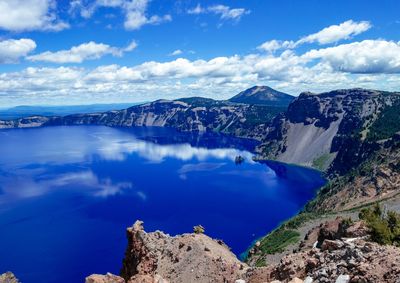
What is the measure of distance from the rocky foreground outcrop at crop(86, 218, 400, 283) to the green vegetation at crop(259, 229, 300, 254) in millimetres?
33908

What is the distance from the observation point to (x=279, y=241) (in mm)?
127312

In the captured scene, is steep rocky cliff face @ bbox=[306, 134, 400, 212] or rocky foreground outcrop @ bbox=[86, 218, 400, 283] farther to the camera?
steep rocky cliff face @ bbox=[306, 134, 400, 212]

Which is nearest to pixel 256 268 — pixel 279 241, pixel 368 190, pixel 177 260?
pixel 177 260

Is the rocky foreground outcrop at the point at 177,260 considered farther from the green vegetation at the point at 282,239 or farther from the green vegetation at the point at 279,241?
the green vegetation at the point at 279,241

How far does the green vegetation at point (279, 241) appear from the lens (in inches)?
4503

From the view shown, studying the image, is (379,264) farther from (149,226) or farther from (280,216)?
(280,216)

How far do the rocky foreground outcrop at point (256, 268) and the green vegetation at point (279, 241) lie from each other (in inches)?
1335

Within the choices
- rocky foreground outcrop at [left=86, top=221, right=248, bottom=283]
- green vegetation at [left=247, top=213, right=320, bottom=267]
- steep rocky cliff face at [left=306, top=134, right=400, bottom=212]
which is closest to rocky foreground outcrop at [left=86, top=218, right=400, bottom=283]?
rocky foreground outcrop at [left=86, top=221, right=248, bottom=283]

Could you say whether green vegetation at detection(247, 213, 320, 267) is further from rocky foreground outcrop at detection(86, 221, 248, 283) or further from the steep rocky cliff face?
rocky foreground outcrop at detection(86, 221, 248, 283)

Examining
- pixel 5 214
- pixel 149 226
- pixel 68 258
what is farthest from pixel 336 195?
pixel 5 214

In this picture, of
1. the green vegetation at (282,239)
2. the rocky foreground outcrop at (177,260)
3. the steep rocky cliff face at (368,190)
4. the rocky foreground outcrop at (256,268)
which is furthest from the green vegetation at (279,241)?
the rocky foreground outcrop at (177,260)

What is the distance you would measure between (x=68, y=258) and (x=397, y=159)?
144 metres

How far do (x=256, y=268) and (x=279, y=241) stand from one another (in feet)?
279

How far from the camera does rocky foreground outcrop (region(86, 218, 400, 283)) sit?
1214 inches
